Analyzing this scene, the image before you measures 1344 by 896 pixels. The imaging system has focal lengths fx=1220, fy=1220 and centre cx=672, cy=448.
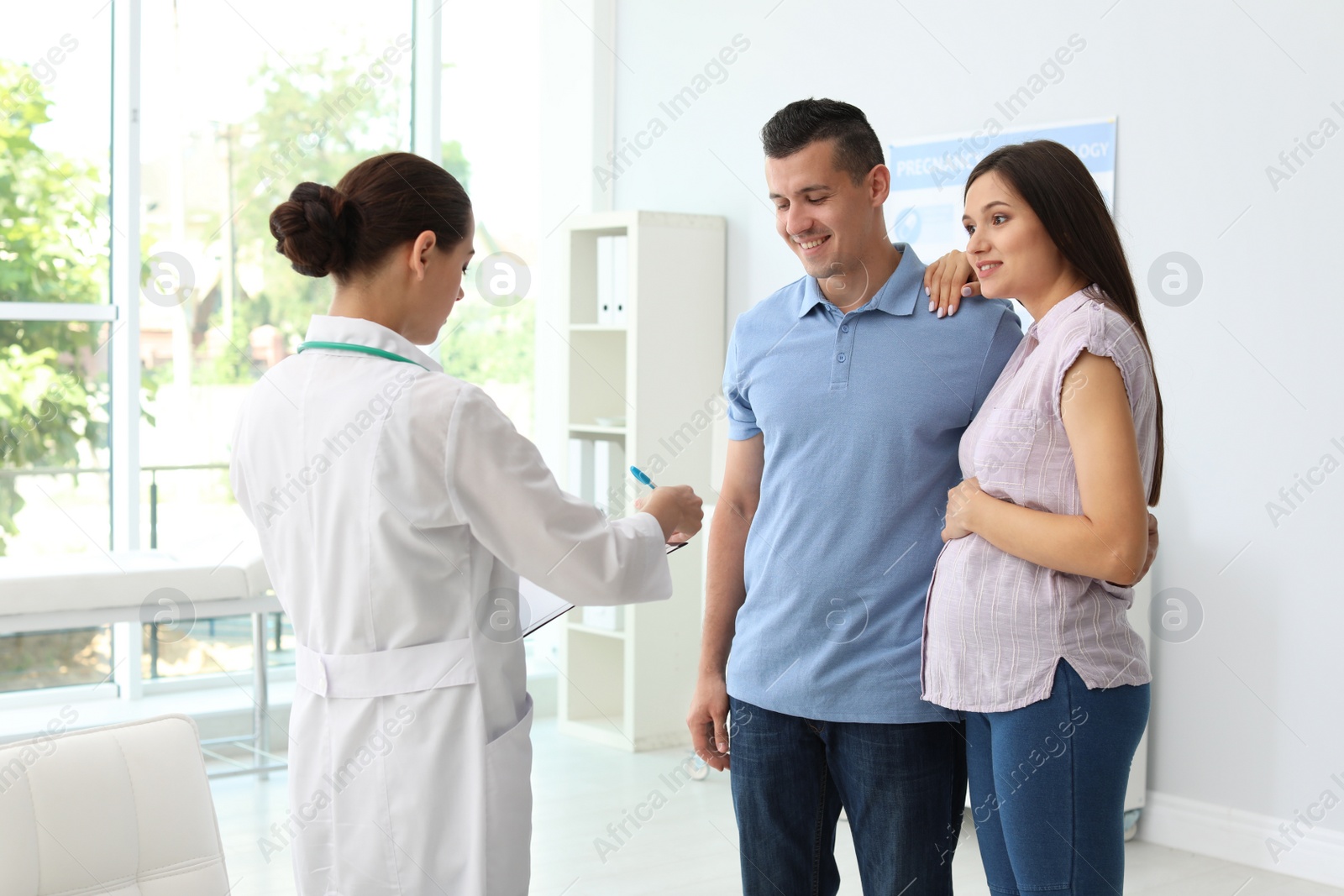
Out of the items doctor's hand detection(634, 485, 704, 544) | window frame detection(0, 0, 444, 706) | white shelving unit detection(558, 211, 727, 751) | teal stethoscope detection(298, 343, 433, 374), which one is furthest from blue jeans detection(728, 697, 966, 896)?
window frame detection(0, 0, 444, 706)

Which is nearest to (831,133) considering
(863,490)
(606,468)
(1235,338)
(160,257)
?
(863,490)

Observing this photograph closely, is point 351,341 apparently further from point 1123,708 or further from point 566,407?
point 566,407

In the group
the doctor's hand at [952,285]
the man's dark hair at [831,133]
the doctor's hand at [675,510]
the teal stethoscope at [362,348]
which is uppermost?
A: the man's dark hair at [831,133]

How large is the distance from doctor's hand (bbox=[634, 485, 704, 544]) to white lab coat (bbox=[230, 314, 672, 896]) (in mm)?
98

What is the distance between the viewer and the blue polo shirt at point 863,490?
1557 mm

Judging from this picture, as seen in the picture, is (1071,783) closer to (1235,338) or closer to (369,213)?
(369,213)

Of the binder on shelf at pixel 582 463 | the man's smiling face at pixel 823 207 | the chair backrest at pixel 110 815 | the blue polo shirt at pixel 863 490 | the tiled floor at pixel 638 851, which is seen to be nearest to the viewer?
the chair backrest at pixel 110 815

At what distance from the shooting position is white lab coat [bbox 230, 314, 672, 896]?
1317 millimetres

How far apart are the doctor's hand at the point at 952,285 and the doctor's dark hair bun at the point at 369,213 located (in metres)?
0.64

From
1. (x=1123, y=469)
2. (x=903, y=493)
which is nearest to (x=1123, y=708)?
(x=1123, y=469)

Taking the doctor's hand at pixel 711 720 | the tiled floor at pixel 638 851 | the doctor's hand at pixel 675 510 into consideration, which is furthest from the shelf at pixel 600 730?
the doctor's hand at pixel 675 510

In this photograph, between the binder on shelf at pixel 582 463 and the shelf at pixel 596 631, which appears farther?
the binder on shelf at pixel 582 463

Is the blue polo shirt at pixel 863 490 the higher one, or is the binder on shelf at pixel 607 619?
the blue polo shirt at pixel 863 490

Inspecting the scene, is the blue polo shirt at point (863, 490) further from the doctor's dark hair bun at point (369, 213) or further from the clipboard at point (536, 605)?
the doctor's dark hair bun at point (369, 213)
